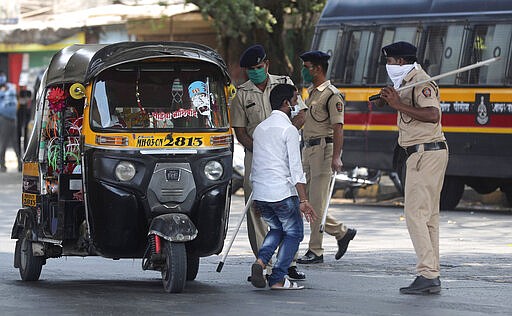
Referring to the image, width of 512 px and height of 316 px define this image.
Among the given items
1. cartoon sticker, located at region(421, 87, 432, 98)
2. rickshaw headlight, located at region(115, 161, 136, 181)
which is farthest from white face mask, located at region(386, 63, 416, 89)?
rickshaw headlight, located at region(115, 161, 136, 181)

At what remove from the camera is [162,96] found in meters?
10.6

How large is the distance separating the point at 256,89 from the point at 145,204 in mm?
1658

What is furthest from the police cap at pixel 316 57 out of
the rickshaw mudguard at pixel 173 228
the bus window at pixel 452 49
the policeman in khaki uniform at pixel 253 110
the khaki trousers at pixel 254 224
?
the bus window at pixel 452 49

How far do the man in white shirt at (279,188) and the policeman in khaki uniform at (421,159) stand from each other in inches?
30.2

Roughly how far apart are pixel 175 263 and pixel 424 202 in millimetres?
1897

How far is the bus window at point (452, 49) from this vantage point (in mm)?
19234

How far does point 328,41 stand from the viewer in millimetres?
21312

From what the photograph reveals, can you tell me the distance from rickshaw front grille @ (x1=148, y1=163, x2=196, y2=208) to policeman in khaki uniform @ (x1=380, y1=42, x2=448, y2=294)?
63.3 inches

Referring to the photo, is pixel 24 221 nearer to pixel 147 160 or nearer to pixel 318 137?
pixel 147 160

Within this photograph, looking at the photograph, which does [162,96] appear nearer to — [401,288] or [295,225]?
[295,225]

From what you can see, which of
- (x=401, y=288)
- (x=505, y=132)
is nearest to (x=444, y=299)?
(x=401, y=288)

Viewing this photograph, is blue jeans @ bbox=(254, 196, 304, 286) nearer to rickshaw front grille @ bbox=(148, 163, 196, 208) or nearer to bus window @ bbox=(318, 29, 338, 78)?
rickshaw front grille @ bbox=(148, 163, 196, 208)

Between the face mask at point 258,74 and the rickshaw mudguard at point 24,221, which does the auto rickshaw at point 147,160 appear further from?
the face mask at point 258,74

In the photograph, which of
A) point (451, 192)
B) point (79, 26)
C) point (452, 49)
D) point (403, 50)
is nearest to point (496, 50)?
point (452, 49)
